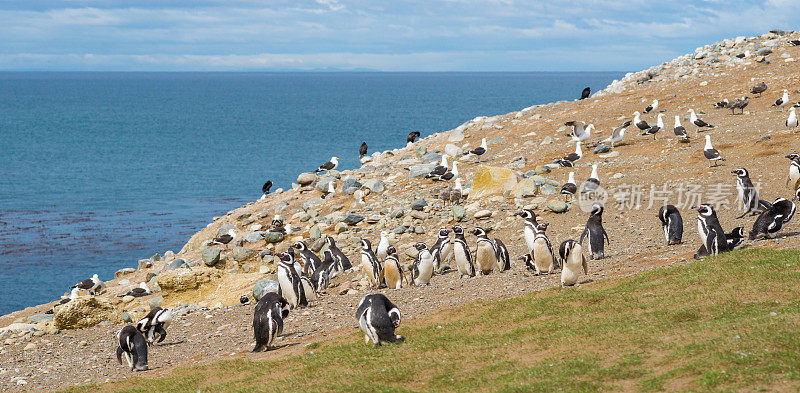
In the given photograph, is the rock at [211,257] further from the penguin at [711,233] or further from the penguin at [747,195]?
the penguin at [747,195]

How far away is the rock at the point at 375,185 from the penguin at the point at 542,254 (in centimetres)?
1656

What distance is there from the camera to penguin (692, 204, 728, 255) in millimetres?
19797

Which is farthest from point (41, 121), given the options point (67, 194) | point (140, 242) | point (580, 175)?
point (580, 175)

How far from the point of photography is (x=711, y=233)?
2009 cm

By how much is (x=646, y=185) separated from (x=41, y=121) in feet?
589

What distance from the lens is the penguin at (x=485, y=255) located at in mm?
24031

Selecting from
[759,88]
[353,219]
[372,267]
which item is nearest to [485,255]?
[372,267]

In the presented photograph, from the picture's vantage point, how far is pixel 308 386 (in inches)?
550

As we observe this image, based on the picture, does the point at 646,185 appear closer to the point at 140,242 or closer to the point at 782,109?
the point at 782,109

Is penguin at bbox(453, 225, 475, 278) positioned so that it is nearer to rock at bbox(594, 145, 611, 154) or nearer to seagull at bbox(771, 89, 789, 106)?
rock at bbox(594, 145, 611, 154)

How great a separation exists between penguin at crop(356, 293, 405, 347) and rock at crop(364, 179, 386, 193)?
2213 centimetres

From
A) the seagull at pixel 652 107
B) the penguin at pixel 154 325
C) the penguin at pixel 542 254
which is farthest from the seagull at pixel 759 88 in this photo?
the penguin at pixel 154 325

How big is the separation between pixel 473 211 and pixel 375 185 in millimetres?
7778

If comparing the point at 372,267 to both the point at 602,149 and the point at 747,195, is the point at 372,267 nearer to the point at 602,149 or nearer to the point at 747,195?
the point at 747,195
